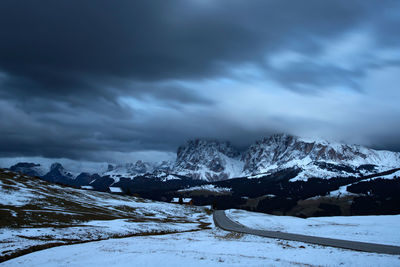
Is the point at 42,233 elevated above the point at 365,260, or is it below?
below

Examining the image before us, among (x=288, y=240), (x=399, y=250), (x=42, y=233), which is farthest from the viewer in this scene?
(x=42, y=233)

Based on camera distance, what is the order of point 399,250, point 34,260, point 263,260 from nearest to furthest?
point 263,260, point 34,260, point 399,250

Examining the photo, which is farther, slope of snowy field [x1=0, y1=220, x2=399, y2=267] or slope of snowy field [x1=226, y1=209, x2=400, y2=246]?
slope of snowy field [x1=226, y1=209, x2=400, y2=246]

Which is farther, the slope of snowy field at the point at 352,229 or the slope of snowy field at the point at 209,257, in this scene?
the slope of snowy field at the point at 352,229

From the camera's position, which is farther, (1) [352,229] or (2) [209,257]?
(1) [352,229]

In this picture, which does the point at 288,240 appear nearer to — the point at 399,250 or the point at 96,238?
the point at 399,250

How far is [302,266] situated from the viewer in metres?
25.4

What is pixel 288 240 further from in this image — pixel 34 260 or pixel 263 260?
pixel 34 260

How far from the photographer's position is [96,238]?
5003 cm

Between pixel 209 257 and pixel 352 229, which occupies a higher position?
pixel 209 257

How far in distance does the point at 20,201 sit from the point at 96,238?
49652 millimetres

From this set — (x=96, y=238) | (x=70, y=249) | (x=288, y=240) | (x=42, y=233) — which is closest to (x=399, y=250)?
(x=288, y=240)

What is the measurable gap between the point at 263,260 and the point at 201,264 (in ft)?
18.3

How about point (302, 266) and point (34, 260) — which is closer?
point (302, 266)
